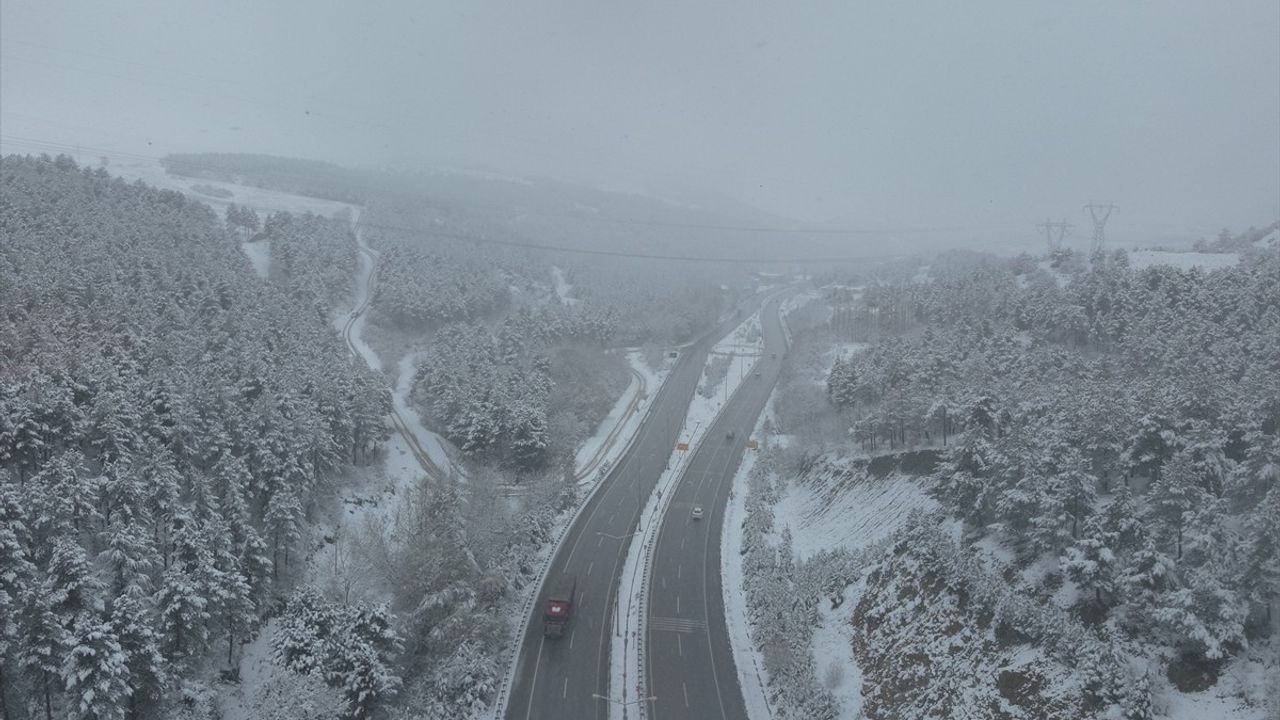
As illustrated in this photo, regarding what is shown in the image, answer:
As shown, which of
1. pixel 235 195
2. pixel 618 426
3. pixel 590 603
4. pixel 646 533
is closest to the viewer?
pixel 590 603

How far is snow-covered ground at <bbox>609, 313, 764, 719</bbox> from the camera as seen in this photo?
4322 cm

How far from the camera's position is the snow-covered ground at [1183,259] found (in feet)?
283

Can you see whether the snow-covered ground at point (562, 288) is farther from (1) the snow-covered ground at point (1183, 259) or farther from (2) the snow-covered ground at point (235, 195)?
(1) the snow-covered ground at point (1183, 259)

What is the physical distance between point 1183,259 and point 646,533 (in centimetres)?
8277

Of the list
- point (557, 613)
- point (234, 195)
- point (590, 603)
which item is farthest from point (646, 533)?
point (234, 195)

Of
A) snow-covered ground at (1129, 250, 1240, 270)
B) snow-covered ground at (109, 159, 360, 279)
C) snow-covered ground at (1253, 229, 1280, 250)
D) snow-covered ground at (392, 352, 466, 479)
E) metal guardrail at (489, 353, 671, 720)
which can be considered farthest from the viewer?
snow-covered ground at (109, 159, 360, 279)

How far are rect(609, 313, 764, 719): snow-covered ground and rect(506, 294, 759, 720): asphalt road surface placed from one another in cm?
76

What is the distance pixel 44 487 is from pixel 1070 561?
53.9 metres

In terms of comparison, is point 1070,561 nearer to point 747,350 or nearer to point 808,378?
point 808,378

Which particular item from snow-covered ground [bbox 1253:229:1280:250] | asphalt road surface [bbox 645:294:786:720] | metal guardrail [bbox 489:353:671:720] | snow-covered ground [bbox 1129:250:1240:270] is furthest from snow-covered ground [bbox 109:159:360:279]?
snow-covered ground [bbox 1253:229:1280:250]

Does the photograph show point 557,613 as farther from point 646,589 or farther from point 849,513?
point 849,513

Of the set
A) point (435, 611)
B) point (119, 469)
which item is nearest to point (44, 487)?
point (119, 469)

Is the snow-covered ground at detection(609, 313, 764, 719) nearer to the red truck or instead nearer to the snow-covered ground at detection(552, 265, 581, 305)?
the red truck

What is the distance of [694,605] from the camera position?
5109 cm
